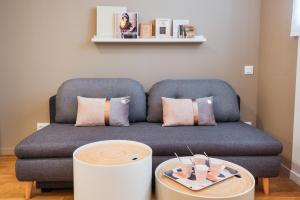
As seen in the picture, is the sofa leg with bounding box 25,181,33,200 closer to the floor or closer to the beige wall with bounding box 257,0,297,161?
the floor

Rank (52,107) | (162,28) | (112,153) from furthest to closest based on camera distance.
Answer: (162,28) → (52,107) → (112,153)

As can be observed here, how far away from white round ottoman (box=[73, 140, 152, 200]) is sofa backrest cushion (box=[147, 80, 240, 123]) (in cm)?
123

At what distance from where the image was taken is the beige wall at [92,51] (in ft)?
10.2

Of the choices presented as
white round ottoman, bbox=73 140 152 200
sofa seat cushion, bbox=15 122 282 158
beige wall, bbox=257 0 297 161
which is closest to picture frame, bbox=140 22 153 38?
sofa seat cushion, bbox=15 122 282 158

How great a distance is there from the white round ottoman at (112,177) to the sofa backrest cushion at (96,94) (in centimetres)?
120

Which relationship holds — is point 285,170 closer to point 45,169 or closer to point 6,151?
point 45,169

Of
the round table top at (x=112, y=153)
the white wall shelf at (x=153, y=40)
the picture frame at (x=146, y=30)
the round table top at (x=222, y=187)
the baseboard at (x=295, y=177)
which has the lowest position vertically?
the baseboard at (x=295, y=177)

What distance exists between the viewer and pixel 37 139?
2242 mm

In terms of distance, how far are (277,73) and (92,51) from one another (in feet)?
6.63

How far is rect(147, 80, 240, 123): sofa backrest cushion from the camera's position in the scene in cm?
286

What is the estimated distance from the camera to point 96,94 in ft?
9.34

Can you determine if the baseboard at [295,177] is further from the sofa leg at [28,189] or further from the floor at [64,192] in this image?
the sofa leg at [28,189]

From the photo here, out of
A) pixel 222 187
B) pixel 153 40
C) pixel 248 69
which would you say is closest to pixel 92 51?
pixel 153 40

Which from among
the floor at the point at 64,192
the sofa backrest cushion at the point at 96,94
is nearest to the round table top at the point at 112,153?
the floor at the point at 64,192
